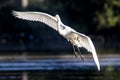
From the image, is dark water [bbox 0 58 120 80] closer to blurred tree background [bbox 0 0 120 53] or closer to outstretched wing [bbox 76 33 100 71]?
outstretched wing [bbox 76 33 100 71]

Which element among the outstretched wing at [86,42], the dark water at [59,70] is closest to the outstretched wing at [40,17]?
the outstretched wing at [86,42]

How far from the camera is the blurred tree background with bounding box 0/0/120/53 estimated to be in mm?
69750

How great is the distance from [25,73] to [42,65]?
18.5ft

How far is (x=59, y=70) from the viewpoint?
115 feet

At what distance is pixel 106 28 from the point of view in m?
70.3

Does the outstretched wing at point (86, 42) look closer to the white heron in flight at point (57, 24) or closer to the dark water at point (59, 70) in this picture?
the white heron in flight at point (57, 24)

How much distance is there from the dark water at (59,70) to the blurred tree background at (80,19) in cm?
2680

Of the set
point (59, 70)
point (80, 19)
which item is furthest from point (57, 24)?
point (80, 19)

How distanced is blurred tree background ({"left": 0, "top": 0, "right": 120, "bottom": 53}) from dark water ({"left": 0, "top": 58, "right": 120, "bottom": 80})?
26.8 meters

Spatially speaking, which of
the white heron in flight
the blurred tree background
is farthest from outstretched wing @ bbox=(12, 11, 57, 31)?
the blurred tree background

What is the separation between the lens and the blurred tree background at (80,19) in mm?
69750

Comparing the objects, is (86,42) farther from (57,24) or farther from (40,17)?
(40,17)

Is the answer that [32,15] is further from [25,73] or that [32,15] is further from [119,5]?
[119,5]

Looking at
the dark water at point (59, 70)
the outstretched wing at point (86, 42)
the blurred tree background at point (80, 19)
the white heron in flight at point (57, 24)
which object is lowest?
the outstretched wing at point (86, 42)
